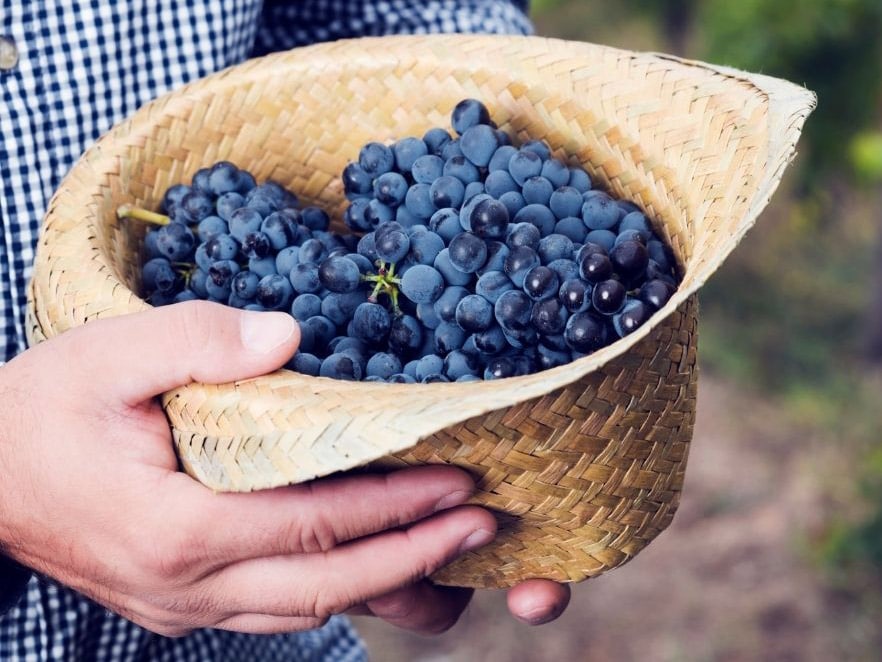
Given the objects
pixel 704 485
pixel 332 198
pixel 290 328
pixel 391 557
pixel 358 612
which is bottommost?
pixel 704 485

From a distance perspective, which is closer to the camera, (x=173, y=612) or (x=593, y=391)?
(x=593, y=391)

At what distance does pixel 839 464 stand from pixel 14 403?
2375 millimetres

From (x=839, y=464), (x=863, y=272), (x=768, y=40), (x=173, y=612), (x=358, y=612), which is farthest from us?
(x=863, y=272)

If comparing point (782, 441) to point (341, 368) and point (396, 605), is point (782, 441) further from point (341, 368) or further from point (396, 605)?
point (341, 368)

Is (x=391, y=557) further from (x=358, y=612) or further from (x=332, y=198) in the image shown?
(x=332, y=198)

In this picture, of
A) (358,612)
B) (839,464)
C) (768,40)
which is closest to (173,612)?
(358,612)

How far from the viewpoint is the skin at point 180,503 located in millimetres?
844

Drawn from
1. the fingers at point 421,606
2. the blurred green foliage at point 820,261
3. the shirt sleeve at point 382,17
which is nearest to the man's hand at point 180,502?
the fingers at point 421,606

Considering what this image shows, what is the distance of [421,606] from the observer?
3.48ft

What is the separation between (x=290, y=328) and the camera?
2.78ft

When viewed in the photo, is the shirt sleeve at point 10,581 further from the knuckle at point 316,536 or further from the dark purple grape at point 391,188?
the dark purple grape at point 391,188

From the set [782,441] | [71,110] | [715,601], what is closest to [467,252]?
[71,110]

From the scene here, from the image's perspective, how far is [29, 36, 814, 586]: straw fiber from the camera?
80 cm

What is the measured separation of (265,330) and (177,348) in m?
0.08
